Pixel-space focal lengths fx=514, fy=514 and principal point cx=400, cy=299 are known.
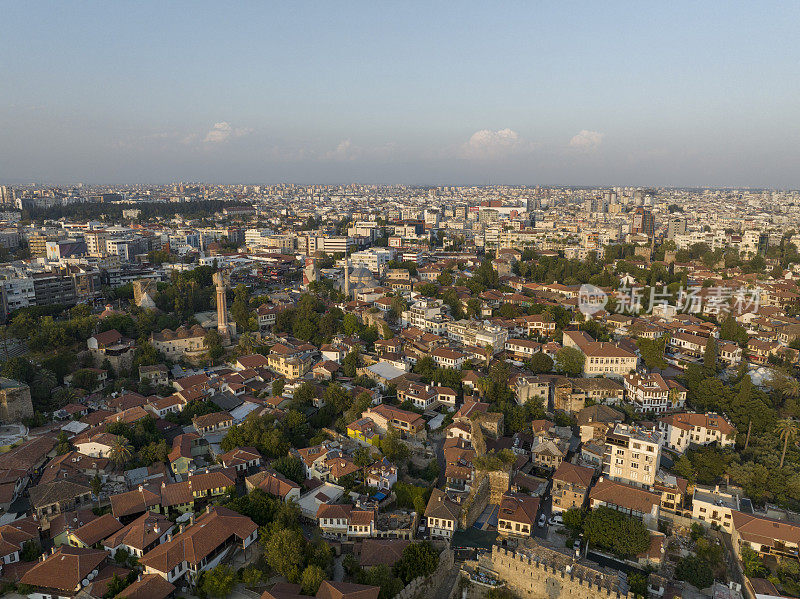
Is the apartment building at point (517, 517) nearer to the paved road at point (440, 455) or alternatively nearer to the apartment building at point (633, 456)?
the paved road at point (440, 455)

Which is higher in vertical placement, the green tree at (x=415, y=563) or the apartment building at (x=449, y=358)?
the apartment building at (x=449, y=358)

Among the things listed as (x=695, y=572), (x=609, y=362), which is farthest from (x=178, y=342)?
(x=695, y=572)

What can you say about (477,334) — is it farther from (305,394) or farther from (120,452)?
(120,452)

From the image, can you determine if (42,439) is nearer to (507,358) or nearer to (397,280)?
(507,358)

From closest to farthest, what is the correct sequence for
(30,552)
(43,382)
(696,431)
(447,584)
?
(30,552) → (447,584) → (696,431) → (43,382)

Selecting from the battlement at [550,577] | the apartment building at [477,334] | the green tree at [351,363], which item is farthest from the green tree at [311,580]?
the apartment building at [477,334]

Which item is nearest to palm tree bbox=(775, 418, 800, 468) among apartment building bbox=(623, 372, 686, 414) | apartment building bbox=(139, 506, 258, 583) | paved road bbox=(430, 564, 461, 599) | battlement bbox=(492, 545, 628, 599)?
apartment building bbox=(623, 372, 686, 414)
